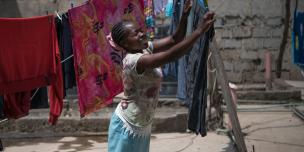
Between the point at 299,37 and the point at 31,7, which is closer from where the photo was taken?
the point at 299,37

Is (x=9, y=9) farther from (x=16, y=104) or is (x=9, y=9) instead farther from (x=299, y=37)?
(x=299, y=37)

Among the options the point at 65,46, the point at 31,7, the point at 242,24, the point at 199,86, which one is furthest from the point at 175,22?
the point at 31,7

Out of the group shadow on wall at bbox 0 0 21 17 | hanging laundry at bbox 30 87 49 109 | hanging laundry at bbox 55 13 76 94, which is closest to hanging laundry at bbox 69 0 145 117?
hanging laundry at bbox 55 13 76 94

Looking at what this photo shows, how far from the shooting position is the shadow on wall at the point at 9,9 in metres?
9.68

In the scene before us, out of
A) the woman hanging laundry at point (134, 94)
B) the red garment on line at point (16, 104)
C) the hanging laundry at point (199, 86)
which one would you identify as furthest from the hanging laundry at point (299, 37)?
the woman hanging laundry at point (134, 94)

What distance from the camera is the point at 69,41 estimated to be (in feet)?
16.5

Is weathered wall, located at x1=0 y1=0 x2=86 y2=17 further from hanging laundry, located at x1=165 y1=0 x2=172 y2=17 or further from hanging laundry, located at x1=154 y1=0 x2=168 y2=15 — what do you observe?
hanging laundry, located at x1=165 y1=0 x2=172 y2=17

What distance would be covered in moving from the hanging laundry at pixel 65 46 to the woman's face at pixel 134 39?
7.56ft

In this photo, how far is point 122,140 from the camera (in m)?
2.86

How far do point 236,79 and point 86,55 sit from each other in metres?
5.27

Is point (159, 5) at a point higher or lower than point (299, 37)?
higher

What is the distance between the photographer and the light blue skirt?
9.38 feet

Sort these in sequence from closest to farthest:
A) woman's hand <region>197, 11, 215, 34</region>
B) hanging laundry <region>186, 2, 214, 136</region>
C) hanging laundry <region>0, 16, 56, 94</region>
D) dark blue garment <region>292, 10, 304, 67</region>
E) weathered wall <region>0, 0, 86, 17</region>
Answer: woman's hand <region>197, 11, 215, 34</region>
hanging laundry <region>186, 2, 214, 136</region>
hanging laundry <region>0, 16, 56, 94</region>
dark blue garment <region>292, 10, 304, 67</region>
weathered wall <region>0, 0, 86, 17</region>

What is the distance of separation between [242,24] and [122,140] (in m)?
7.30
